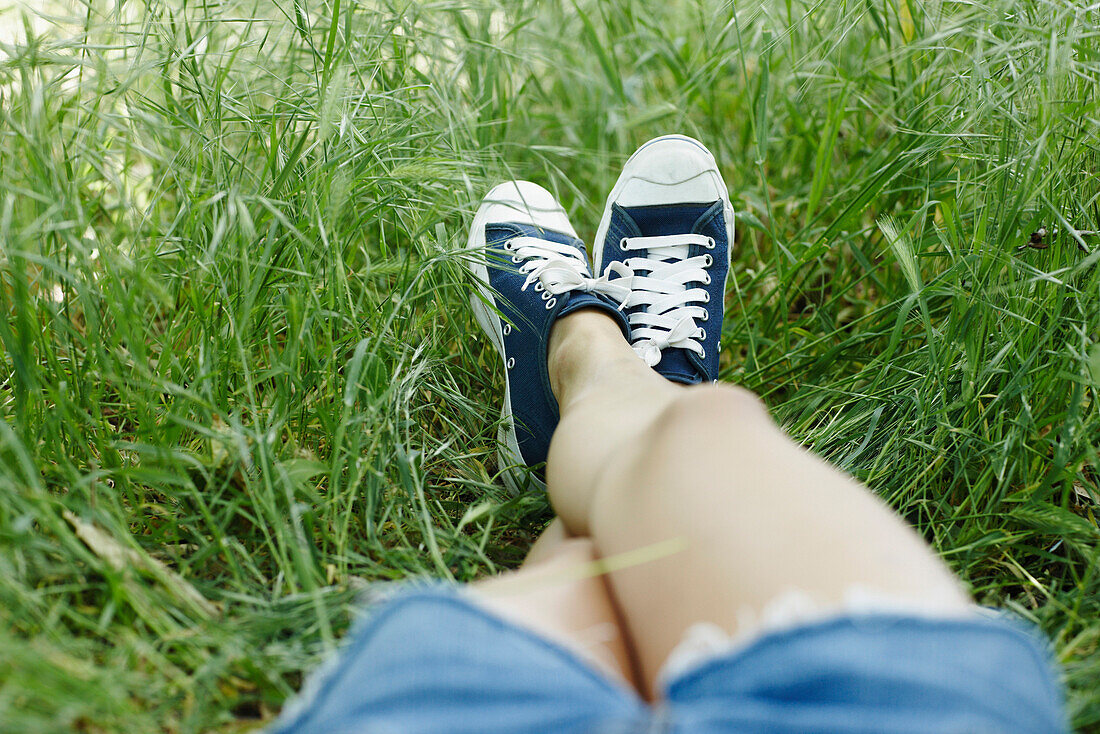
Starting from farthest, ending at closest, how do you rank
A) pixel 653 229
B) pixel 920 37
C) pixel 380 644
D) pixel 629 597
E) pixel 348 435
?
pixel 653 229 < pixel 920 37 < pixel 348 435 < pixel 629 597 < pixel 380 644

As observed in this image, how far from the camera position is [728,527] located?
0.60 metres

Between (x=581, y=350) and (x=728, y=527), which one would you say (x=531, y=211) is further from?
(x=728, y=527)

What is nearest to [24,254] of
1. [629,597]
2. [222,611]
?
[222,611]

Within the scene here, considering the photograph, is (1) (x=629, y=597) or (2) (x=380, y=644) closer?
(2) (x=380, y=644)

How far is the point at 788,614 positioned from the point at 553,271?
773mm

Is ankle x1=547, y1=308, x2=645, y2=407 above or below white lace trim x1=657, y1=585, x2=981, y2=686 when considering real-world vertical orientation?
below

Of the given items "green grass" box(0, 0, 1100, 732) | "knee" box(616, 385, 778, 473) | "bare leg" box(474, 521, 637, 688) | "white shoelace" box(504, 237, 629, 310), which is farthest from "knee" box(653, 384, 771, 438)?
"white shoelace" box(504, 237, 629, 310)

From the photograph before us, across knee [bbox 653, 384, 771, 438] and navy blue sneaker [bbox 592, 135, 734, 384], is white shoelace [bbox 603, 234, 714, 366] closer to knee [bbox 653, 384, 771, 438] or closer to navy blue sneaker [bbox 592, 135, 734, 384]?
navy blue sneaker [bbox 592, 135, 734, 384]

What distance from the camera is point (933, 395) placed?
1.04 meters

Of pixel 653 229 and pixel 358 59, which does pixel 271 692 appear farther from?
pixel 653 229

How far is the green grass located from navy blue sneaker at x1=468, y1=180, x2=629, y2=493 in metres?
0.05

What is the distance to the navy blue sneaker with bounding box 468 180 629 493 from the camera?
43.8 inches

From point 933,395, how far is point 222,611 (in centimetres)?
88

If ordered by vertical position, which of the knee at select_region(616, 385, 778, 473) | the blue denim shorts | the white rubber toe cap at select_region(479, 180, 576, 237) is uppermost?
the white rubber toe cap at select_region(479, 180, 576, 237)
